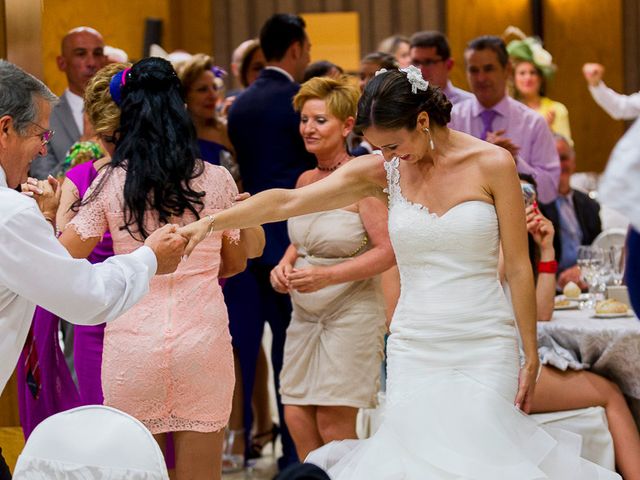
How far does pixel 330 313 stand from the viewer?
14.6 ft

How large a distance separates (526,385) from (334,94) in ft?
5.80

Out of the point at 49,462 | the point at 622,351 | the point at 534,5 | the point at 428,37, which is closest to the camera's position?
the point at 49,462

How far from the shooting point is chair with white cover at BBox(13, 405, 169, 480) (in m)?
1.98

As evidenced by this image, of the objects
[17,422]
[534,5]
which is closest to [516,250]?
[17,422]

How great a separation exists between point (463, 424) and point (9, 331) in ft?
3.95

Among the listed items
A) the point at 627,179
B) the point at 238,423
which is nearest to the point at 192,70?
the point at 238,423

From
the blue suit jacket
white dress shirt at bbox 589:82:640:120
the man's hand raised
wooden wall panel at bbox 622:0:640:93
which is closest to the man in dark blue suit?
the blue suit jacket

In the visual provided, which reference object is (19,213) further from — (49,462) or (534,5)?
(534,5)

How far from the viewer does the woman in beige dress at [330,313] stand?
435cm

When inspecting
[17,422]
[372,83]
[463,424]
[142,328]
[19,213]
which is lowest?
[17,422]

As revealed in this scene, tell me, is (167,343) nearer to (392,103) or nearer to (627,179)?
(392,103)

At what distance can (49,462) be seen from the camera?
202 centimetres

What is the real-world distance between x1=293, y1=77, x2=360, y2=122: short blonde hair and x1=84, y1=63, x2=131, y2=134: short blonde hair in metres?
1.24

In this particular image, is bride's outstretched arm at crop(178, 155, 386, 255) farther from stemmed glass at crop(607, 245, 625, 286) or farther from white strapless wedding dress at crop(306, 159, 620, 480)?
stemmed glass at crop(607, 245, 625, 286)
